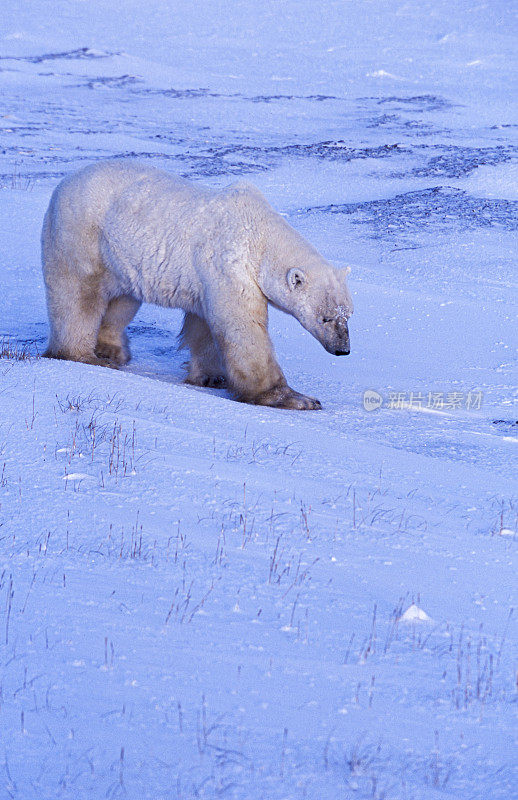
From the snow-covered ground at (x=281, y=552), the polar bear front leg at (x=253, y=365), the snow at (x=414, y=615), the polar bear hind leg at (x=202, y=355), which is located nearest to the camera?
the snow-covered ground at (x=281, y=552)

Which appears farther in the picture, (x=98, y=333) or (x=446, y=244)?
(x=446, y=244)

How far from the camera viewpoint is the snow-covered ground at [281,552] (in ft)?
8.37

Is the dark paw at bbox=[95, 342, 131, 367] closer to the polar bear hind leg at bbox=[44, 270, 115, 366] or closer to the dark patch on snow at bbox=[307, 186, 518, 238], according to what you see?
the polar bear hind leg at bbox=[44, 270, 115, 366]

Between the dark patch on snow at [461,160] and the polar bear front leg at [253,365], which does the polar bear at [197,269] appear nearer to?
the polar bear front leg at [253,365]

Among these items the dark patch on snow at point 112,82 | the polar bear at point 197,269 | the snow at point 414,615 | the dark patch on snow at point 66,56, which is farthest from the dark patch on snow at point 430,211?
the dark patch on snow at point 66,56

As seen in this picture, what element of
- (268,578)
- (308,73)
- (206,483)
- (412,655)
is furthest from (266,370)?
(308,73)

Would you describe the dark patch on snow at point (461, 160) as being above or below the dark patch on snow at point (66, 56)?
below

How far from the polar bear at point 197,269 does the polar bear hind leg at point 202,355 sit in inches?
0.4

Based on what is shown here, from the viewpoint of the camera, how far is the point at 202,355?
8031mm

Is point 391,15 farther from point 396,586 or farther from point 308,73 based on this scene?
point 396,586

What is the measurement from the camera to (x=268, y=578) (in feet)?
12.0

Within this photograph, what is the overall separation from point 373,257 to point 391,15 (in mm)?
45510

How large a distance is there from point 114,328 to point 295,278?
2236mm

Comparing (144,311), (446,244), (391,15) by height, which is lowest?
(144,311)
